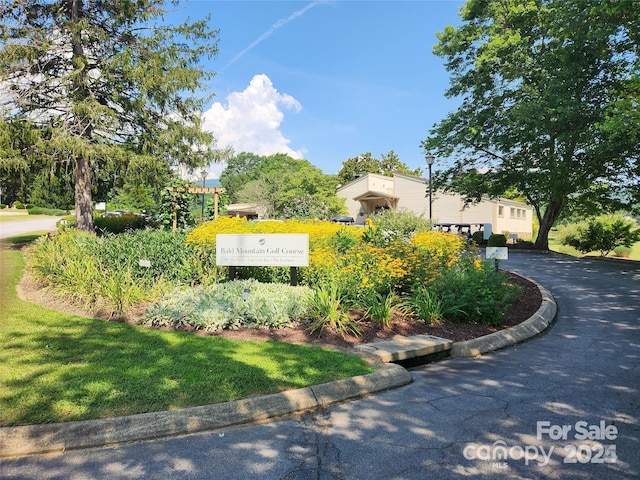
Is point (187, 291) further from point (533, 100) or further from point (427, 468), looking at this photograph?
point (533, 100)

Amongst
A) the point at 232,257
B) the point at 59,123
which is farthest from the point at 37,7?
the point at 232,257

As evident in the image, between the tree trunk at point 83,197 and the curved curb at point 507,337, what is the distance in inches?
549

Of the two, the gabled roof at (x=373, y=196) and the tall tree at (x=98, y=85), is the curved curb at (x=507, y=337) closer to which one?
the tall tree at (x=98, y=85)

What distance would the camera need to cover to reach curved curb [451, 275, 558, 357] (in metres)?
5.30

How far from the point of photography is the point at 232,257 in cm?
716

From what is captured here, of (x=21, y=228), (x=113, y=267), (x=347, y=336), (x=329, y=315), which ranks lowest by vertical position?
(x=347, y=336)

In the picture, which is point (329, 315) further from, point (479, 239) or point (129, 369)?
point (479, 239)

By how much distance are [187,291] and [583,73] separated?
1807cm

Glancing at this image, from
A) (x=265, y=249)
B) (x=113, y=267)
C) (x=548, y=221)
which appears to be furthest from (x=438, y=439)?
(x=548, y=221)

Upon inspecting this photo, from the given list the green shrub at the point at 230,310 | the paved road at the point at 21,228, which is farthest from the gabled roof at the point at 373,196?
the green shrub at the point at 230,310

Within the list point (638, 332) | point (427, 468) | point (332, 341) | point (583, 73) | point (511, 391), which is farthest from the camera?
point (583, 73)

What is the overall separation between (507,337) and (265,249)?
168 inches

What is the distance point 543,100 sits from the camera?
16.2 metres

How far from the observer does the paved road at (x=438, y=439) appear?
8.38 feet
